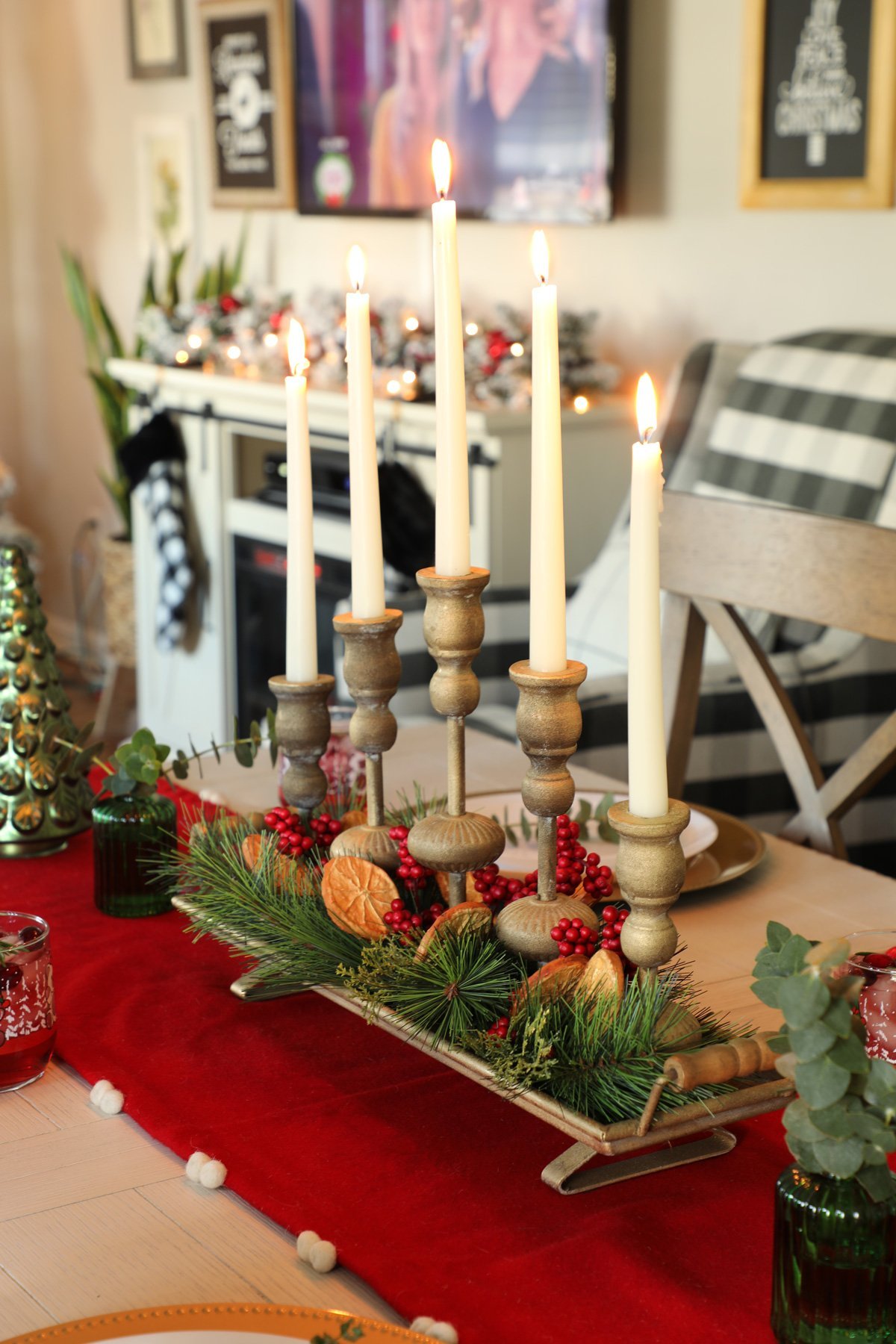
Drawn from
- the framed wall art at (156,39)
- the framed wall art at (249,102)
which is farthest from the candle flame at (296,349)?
the framed wall art at (156,39)

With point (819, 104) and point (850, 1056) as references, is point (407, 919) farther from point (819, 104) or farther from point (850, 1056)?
point (819, 104)

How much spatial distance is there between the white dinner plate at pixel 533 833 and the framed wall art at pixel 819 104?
167 cm

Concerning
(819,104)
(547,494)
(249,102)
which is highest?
(249,102)

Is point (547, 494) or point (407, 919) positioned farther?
point (407, 919)

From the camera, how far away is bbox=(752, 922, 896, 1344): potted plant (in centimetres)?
58

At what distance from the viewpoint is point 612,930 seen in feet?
2.60

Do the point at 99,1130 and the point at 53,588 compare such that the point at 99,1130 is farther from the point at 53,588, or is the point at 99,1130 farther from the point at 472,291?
the point at 53,588

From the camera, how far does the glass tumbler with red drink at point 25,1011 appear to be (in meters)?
0.85

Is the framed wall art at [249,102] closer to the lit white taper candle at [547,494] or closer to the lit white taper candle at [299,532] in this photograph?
the lit white taper candle at [299,532]

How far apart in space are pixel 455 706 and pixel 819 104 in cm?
213

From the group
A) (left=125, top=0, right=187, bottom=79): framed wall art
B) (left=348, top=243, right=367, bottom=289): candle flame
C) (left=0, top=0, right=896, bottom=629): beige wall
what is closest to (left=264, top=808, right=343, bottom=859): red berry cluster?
(left=348, top=243, right=367, bottom=289): candle flame

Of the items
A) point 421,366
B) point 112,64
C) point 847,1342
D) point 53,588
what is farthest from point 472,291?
point 847,1342

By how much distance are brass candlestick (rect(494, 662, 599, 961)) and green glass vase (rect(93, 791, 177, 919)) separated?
0.37 m

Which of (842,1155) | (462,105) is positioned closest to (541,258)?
(842,1155)
